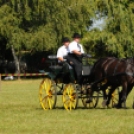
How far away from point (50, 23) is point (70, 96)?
27.6m

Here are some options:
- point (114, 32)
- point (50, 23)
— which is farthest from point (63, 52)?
point (114, 32)

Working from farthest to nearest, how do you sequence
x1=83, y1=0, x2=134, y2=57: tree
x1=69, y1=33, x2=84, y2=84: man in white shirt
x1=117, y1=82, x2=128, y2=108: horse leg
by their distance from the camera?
x1=83, y1=0, x2=134, y2=57: tree → x1=69, y1=33, x2=84, y2=84: man in white shirt → x1=117, y1=82, x2=128, y2=108: horse leg

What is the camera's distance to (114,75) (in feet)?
58.0

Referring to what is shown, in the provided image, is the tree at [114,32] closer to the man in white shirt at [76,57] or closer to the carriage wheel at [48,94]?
the carriage wheel at [48,94]

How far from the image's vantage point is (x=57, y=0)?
44.1 meters

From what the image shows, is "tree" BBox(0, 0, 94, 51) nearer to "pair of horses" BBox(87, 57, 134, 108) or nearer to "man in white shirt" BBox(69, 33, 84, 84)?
"pair of horses" BBox(87, 57, 134, 108)

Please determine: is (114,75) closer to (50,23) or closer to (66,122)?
(66,122)

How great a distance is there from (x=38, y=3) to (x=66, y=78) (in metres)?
26.3

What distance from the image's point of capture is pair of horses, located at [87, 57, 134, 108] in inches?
688

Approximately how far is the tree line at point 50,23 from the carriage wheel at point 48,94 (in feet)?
83.6

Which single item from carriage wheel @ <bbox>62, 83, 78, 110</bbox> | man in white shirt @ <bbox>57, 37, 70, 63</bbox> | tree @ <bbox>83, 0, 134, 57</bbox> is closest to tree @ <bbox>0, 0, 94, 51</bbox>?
tree @ <bbox>83, 0, 134, 57</bbox>

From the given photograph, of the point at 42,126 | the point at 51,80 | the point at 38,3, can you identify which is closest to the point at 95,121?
the point at 42,126

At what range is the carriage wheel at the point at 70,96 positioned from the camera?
1703 cm

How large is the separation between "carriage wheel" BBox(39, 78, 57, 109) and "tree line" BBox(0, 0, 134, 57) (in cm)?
2547
